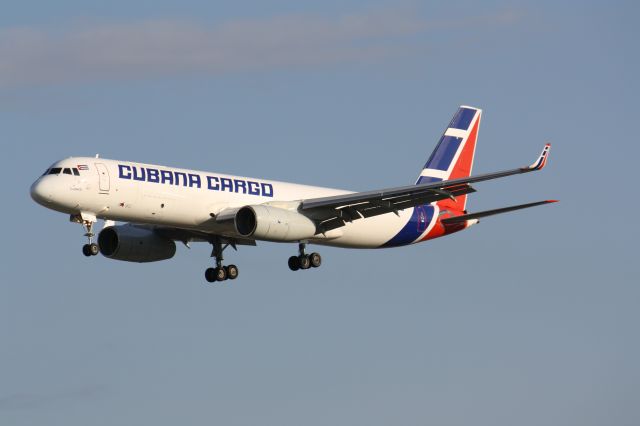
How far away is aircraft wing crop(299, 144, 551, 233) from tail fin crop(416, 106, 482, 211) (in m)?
8.84

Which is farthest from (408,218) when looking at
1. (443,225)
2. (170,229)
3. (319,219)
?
(170,229)

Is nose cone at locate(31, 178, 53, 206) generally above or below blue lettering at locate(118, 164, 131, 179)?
below

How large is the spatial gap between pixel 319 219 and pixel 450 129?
14182 millimetres

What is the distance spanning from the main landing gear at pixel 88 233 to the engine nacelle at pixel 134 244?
5.88 metres

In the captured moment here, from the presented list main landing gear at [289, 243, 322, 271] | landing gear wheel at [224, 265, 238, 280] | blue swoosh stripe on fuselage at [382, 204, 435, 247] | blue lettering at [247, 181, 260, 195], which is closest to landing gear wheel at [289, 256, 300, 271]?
main landing gear at [289, 243, 322, 271]

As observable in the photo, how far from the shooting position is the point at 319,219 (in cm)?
6544

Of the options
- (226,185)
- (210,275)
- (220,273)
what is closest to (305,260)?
(220,273)

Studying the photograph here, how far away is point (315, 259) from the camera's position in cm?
6656

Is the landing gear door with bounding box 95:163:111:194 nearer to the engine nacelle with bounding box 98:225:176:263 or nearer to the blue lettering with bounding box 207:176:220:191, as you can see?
the blue lettering with bounding box 207:176:220:191

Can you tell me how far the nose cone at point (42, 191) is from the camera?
5941cm

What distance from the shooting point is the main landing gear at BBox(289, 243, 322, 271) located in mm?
66475

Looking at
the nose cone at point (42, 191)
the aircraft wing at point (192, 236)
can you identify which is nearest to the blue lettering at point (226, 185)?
the aircraft wing at point (192, 236)

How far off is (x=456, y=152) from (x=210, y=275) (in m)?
15.7

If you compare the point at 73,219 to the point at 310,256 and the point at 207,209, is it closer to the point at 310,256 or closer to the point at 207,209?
the point at 207,209
